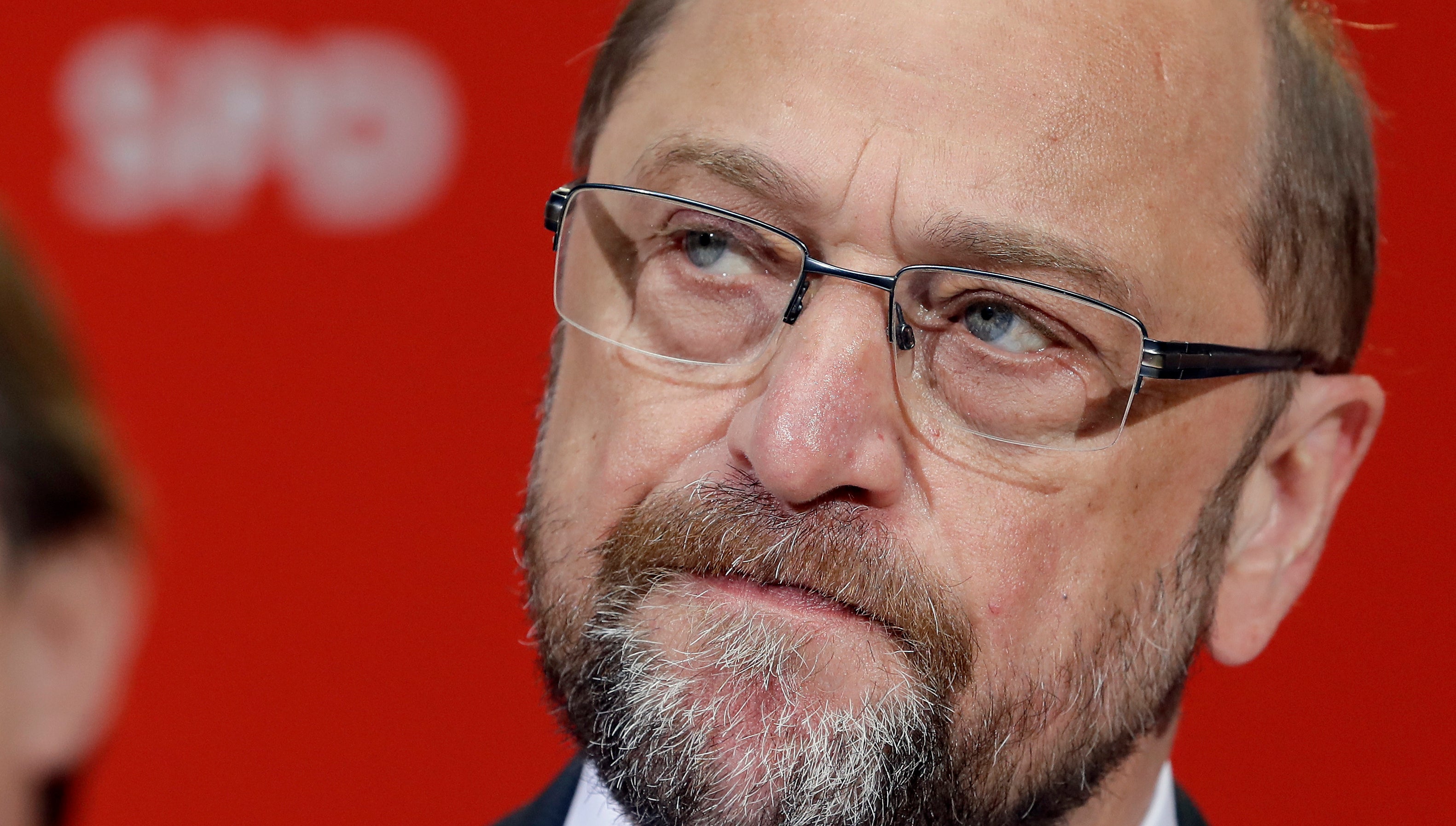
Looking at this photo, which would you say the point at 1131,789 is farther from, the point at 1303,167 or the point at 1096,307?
the point at 1303,167

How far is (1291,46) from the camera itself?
1991mm

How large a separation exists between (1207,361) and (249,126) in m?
1.97

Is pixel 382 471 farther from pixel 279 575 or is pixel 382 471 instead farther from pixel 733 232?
pixel 733 232

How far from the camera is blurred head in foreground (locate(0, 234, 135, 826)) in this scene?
1.18 meters

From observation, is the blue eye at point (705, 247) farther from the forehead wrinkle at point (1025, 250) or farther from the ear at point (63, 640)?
the ear at point (63, 640)

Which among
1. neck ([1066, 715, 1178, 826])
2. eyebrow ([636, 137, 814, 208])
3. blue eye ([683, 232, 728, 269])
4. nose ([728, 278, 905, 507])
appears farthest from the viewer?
neck ([1066, 715, 1178, 826])

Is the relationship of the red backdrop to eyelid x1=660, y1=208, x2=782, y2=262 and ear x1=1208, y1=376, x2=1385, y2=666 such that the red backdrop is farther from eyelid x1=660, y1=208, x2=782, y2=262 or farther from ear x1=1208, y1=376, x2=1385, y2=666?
eyelid x1=660, y1=208, x2=782, y2=262

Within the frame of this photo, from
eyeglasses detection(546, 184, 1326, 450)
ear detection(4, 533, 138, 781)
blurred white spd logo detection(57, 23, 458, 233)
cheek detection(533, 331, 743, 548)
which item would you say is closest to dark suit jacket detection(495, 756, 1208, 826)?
cheek detection(533, 331, 743, 548)

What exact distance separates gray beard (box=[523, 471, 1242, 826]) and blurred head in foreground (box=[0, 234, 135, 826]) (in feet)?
2.04

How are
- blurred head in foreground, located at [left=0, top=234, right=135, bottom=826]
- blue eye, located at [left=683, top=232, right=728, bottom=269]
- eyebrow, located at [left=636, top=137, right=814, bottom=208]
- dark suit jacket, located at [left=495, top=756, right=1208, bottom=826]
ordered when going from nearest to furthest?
1. blurred head in foreground, located at [left=0, top=234, right=135, bottom=826]
2. eyebrow, located at [left=636, top=137, right=814, bottom=208]
3. blue eye, located at [left=683, top=232, right=728, bottom=269]
4. dark suit jacket, located at [left=495, top=756, right=1208, bottom=826]

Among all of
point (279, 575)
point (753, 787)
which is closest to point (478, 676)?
point (279, 575)

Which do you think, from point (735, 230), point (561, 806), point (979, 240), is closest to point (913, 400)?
point (979, 240)

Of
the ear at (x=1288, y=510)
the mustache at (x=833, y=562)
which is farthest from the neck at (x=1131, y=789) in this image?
the mustache at (x=833, y=562)

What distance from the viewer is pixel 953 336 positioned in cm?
175
